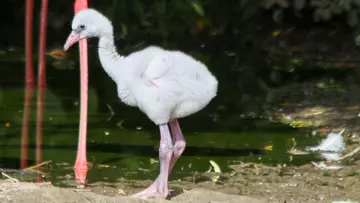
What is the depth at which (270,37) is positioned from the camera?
869 centimetres

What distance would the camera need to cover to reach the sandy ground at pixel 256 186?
3.66m

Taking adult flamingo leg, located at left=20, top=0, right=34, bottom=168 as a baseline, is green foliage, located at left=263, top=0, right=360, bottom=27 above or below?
above

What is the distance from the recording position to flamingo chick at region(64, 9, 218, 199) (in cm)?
333

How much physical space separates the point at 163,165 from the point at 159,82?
32 cm

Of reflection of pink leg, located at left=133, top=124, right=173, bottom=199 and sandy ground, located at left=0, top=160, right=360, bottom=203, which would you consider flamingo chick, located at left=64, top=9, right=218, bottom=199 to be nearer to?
reflection of pink leg, located at left=133, top=124, right=173, bottom=199

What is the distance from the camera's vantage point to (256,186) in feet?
13.5

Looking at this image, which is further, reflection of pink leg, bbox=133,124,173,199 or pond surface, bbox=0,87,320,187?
pond surface, bbox=0,87,320,187

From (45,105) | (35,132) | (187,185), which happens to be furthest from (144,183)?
(45,105)

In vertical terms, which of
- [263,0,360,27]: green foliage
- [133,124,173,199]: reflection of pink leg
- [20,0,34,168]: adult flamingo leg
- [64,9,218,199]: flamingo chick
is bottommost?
[133,124,173,199]: reflection of pink leg

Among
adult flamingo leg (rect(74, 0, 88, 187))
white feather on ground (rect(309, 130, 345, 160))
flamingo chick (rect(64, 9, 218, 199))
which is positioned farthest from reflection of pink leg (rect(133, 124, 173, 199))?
white feather on ground (rect(309, 130, 345, 160))

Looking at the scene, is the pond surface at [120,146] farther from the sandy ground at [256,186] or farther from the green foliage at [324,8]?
the green foliage at [324,8]

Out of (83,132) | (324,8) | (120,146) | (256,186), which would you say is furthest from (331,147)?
(324,8)

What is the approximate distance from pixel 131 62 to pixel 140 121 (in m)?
2.16

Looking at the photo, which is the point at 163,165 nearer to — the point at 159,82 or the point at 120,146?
the point at 159,82
